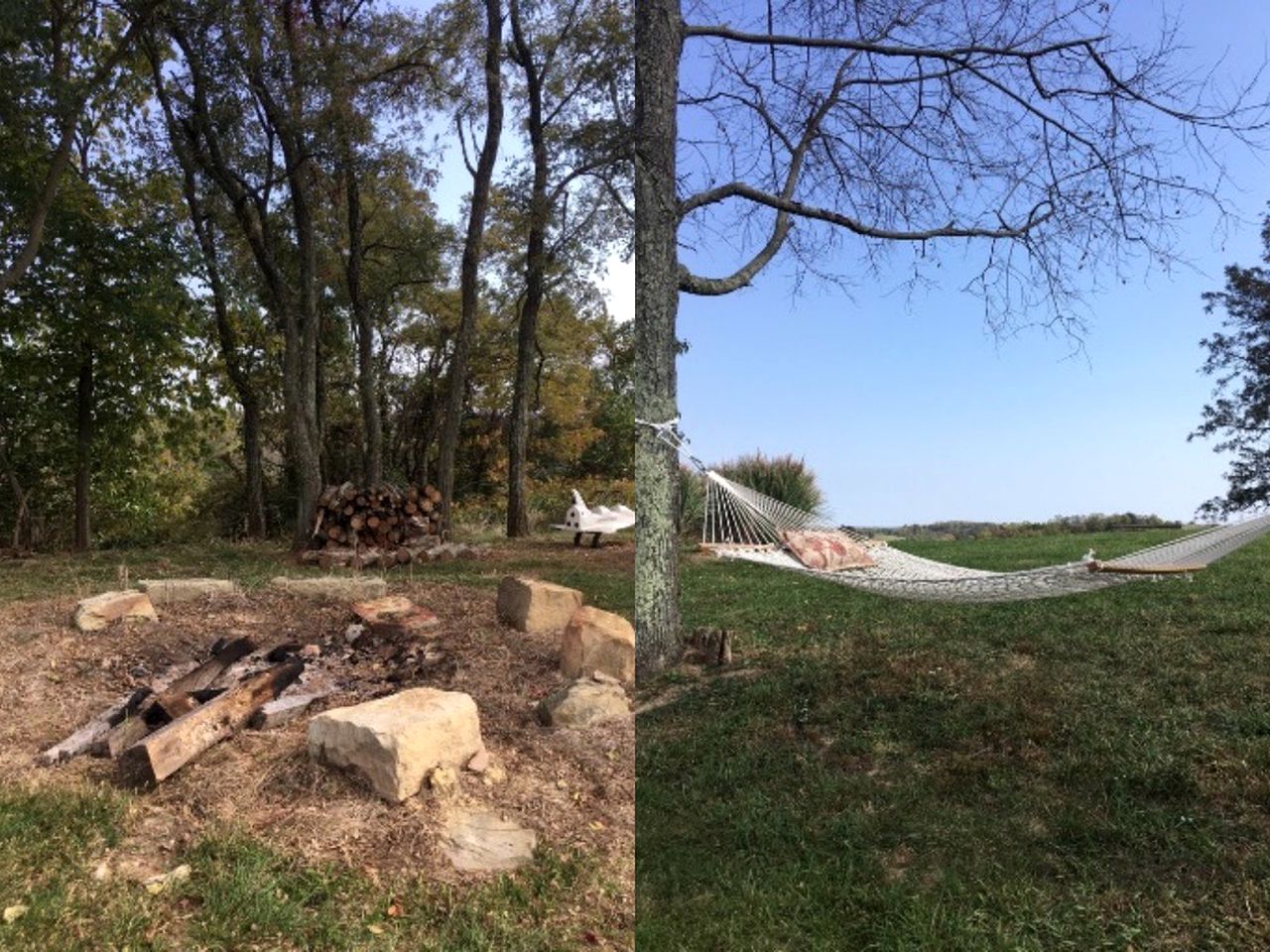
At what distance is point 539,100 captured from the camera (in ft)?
8.81

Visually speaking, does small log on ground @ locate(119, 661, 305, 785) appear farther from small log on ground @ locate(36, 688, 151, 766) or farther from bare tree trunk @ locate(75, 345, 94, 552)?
bare tree trunk @ locate(75, 345, 94, 552)

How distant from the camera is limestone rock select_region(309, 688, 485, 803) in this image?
66.6 inches

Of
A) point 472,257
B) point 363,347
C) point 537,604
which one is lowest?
point 537,604

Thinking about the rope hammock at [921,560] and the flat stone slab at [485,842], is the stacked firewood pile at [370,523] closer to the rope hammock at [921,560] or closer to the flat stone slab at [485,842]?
the rope hammock at [921,560]

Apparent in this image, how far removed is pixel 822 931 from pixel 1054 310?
1843 millimetres

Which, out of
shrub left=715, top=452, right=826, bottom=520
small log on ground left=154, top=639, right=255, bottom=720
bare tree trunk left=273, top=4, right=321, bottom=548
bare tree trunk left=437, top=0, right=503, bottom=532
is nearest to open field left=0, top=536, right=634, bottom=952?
small log on ground left=154, top=639, right=255, bottom=720

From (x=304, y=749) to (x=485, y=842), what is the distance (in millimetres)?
454

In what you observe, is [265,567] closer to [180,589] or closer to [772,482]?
[180,589]

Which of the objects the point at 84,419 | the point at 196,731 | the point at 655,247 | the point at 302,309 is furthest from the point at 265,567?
the point at 655,247

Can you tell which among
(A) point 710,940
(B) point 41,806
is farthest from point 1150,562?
(B) point 41,806

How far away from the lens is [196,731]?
1783mm

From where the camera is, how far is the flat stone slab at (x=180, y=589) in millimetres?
2418

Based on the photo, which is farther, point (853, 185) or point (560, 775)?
point (853, 185)

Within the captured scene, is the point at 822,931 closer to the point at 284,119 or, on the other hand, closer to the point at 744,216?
the point at 744,216
